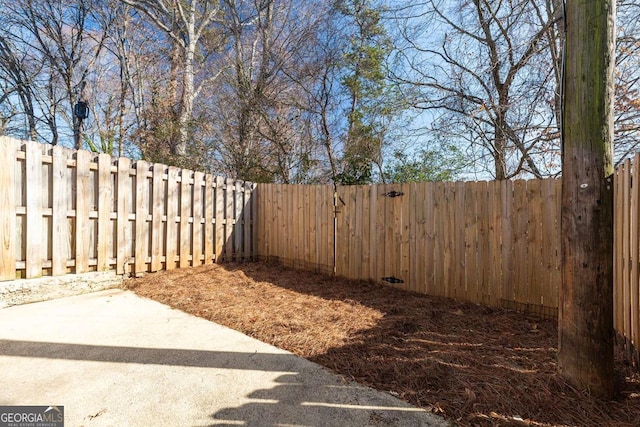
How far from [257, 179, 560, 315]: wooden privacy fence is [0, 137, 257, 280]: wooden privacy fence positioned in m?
1.54

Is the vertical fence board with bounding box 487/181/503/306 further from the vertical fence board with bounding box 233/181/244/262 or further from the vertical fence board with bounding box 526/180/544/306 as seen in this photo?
the vertical fence board with bounding box 233/181/244/262

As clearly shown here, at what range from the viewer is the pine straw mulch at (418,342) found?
1704 mm

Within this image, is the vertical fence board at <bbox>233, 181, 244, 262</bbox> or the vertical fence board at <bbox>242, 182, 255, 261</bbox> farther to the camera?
the vertical fence board at <bbox>242, 182, 255, 261</bbox>

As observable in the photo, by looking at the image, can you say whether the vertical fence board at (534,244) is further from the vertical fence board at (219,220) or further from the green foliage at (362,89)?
the vertical fence board at (219,220)

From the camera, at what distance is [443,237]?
3.92 metres

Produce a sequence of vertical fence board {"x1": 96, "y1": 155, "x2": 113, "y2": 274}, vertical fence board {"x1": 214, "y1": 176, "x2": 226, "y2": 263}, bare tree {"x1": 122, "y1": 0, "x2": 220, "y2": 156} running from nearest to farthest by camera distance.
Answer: vertical fence board {"x1": 96, "y1": 155, "x2": 113, "y2": 274}, vertical fence board {"x1": 214, "y1": 176, "x2": 226, "y2": 263}, bare tree {"x1": 122, "y1": 0, "x2": 220, "y2": 156}

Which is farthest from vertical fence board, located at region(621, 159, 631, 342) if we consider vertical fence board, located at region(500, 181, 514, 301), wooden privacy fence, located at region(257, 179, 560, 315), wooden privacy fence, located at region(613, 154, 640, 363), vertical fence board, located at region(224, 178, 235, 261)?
vertical fence board, located at region(224, 178, 235, 261)

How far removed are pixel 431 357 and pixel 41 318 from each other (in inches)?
145

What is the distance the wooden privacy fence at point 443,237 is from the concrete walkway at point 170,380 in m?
2.34

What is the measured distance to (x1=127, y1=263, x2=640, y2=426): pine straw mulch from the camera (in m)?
1.70

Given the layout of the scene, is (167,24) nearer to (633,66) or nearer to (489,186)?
(489,186)

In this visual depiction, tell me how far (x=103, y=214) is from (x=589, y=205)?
5.05 m

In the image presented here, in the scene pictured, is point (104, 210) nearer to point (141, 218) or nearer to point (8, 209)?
point (141, 218)

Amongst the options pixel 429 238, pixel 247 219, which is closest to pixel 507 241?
pixel 429 238
